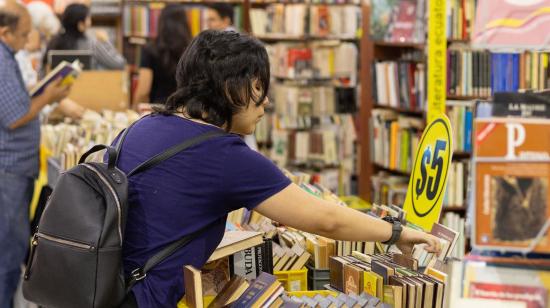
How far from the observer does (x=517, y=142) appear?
191 cm

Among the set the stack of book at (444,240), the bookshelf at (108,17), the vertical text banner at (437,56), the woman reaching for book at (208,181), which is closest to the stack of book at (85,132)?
the vertical text banner at (437,56)

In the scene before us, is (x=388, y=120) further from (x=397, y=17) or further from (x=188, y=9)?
(x=188, y=9)

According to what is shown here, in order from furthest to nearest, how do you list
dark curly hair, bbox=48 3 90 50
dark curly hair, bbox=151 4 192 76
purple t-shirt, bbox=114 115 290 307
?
dark curly hair, bbox=48 3 90 50, dark curly hair, bbox=151 4 192 76, purple t-shirt, bbox=114 115 290 307

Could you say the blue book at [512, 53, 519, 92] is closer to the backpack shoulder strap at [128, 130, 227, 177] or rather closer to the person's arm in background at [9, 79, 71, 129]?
the person's arm in background at [9, 79, 71, 129]

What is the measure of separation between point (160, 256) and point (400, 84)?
16.4 ft

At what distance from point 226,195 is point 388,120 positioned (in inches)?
208

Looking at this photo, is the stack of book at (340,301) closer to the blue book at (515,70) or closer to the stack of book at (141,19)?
the blue book at (515,70)

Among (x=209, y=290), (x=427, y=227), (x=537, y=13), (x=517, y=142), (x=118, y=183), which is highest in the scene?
(x=537, y=13)

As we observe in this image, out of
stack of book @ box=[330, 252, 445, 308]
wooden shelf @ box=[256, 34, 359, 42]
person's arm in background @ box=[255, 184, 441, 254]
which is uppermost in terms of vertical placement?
wooden shelf @ box=[256, 34, 359, 42]

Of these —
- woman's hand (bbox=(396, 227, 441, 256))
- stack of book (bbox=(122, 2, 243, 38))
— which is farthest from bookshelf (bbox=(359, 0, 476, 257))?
woman's hand (bbox=(396, 227, 441, 256))

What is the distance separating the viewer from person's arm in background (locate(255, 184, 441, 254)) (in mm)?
2559

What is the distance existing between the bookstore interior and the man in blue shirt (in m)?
0.01

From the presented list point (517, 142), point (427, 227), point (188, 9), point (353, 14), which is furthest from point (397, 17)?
point (517, 142)

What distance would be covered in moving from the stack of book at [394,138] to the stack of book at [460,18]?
731mm
